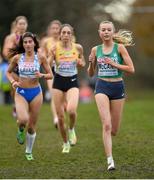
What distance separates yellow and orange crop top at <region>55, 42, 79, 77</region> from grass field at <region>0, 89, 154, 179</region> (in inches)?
62.3

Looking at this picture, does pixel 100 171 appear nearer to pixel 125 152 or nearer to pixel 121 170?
pixel 121 170

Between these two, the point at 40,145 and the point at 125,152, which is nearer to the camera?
the point at 125,152

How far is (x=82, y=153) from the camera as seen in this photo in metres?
13.8

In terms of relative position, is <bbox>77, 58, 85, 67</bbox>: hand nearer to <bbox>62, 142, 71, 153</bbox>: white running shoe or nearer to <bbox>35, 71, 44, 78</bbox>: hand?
<bbox>62, 142, 71, 153</bbox>: white running shoe

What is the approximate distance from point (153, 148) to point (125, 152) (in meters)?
0.67

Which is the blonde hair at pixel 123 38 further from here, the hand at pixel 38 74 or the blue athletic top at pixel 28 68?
the blue athletic top at pixel 28 68

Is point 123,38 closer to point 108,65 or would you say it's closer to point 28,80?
point 108,65

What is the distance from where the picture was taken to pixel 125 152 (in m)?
13.8

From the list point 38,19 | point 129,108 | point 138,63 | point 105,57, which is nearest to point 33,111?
point 105,57

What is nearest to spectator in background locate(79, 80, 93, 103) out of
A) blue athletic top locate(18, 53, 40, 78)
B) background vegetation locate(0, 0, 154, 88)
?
background vegetation locate(0, 0, 154, 88)

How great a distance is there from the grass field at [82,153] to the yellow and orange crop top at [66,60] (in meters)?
1.58

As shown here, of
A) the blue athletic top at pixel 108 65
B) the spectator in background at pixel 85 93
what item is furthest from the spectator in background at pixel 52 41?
the spectator in background at pixel 85 93

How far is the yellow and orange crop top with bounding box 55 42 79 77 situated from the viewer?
1421 cm

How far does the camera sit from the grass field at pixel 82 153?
36.7ft
